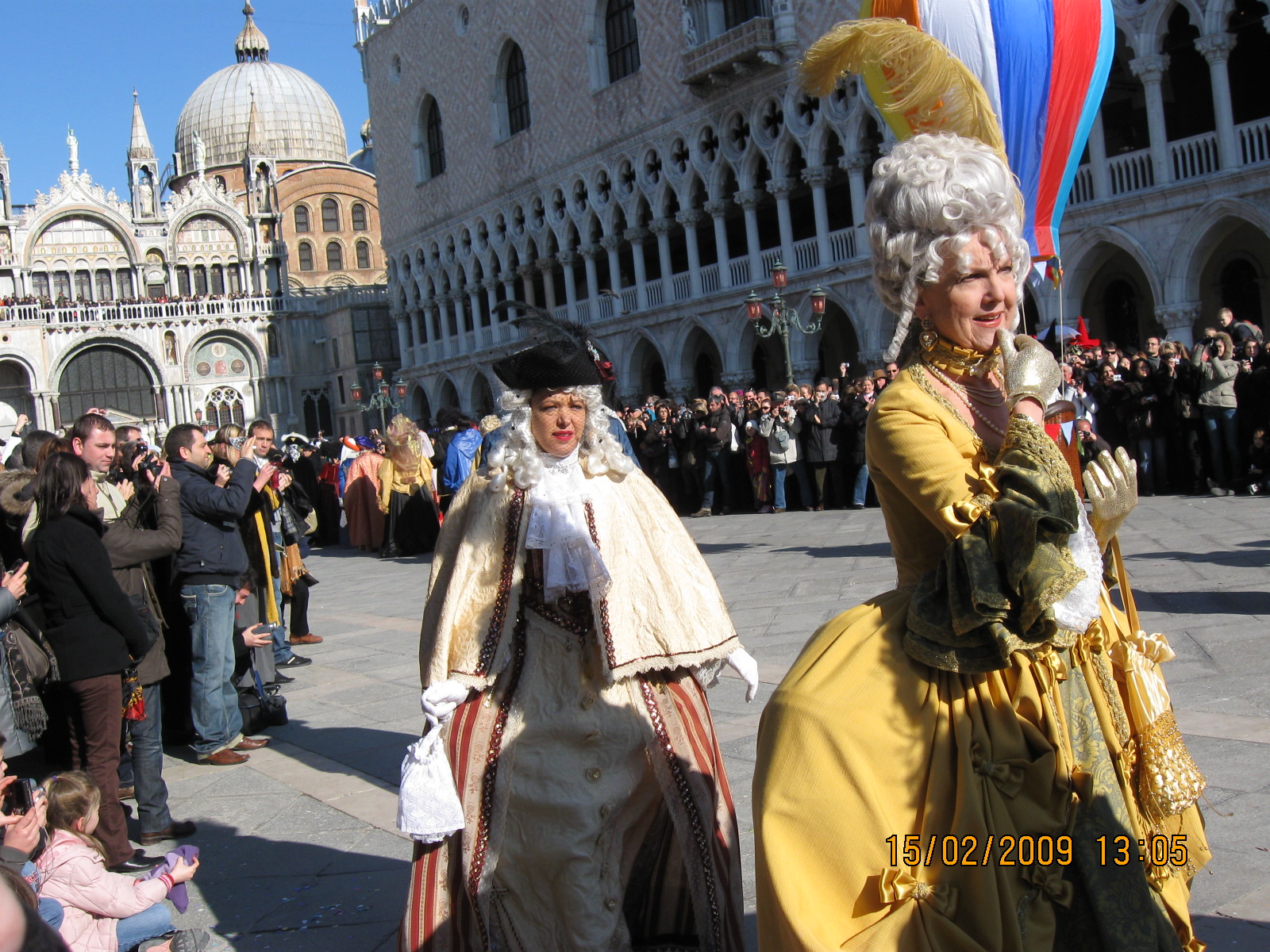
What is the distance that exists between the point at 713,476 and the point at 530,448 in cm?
1201

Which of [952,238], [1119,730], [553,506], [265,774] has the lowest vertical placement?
[265,774]

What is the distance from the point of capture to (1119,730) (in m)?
1.94

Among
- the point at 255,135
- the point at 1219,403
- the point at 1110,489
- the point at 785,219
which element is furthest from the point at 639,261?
the point at 255,135

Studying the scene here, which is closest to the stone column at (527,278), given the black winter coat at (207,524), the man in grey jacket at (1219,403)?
the man in grey jacket at (1219,403)

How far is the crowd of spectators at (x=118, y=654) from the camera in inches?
125

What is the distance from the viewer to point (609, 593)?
300 cm

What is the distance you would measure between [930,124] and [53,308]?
1799 inches

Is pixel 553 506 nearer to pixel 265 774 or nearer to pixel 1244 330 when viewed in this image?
pixel 265 774

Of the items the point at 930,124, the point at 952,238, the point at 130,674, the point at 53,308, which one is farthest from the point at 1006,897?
the point at 53,308

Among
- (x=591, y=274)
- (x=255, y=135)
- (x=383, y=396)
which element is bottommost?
(x=383, y=396)

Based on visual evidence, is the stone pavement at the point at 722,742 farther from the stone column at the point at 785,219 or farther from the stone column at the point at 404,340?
the stone column at the point at 404,340

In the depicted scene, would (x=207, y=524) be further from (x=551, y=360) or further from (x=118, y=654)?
(x=551, y=360)

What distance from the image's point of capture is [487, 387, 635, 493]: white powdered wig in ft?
10.3
